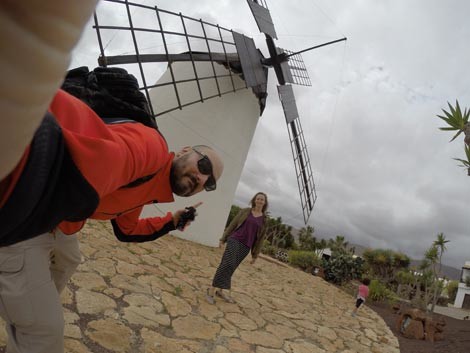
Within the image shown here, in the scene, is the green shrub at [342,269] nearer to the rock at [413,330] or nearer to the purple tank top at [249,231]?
the rock at [413,330]

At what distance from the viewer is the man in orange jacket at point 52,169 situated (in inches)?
11.2

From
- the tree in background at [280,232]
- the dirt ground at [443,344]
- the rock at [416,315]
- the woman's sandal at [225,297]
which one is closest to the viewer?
the woman's sandal at [225,297]

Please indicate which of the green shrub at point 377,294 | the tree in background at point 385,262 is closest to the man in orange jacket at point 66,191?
the green shrub at point 377,294

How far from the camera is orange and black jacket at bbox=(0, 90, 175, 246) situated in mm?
631

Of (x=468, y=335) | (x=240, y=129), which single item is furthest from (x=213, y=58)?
(x=468, y=335)

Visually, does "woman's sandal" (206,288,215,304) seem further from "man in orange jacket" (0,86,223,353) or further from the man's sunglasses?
the man's sunglasses

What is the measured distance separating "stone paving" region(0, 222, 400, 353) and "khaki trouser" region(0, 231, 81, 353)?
3.20 feet

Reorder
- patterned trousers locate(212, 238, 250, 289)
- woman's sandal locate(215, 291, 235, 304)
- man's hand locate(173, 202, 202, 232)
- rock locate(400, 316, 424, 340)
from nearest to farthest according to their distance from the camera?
man's hand locate(173, 202, 202, 232)
patterned trousers locate(212, 238, 250, 289)
woman's sandal locate(215, 291, 235, 304)
rock locate(400, 316, 424, 340)

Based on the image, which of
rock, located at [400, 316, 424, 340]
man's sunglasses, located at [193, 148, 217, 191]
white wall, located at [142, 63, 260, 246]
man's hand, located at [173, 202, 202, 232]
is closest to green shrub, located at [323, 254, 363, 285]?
rock, located at [400, 316, 424, 340]

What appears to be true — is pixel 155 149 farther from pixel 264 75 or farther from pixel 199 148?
pixel 264 75

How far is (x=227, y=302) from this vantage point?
15.3 ft

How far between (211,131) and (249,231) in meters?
3.09

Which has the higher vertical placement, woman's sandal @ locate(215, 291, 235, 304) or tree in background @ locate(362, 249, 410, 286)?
tree in background @ locate(362, 249, 410, 286)

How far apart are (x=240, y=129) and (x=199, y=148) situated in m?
5.94
